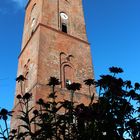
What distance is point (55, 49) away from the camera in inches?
758

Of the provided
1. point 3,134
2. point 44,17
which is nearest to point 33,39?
point 44,17

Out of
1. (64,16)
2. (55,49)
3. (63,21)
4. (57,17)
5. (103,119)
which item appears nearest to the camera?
(103,119)

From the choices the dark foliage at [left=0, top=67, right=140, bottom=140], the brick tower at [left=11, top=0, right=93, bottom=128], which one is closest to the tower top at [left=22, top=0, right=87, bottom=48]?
the brick tower at [left=11, top=0, right=93, bottom=128]

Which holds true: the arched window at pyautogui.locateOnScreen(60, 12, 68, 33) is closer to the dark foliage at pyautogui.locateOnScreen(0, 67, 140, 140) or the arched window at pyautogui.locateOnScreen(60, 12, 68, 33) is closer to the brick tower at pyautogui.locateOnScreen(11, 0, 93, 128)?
the brick tower at pyautogui.locateOnScreen(11, 0, 93, 128)

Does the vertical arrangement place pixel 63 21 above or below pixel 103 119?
above

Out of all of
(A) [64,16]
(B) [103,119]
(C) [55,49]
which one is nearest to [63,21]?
(A) [64,16]

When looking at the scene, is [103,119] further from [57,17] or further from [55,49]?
[57,17]

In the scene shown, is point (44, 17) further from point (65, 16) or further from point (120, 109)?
point (120, 109)

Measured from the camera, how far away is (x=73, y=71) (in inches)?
757

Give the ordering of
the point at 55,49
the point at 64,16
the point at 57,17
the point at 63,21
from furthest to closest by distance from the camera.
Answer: the point at 64,16 → the point at 63,21 → the point at 57,17 → the point at 55,49

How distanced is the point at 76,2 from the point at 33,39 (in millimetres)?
7553

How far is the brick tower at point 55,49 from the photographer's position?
1725 centimetres

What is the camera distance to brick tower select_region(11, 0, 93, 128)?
1725cm

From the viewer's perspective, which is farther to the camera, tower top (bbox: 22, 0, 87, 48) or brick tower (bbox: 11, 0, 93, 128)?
tower top (bbox: 22, 0, 87, 48)
